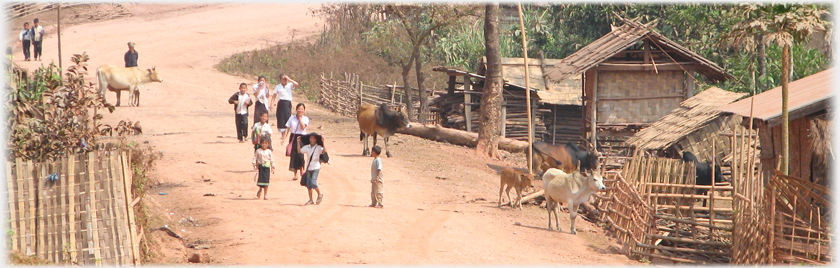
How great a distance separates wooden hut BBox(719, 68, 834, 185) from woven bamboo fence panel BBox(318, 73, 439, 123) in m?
14.1

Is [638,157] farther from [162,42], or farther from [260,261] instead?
[162,42]

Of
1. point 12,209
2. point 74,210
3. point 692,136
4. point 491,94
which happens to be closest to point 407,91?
point 491,94

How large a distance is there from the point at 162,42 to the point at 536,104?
696 inches

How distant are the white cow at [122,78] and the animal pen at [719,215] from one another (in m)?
13.6

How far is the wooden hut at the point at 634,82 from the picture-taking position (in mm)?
21328

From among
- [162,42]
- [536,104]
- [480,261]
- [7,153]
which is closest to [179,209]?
[7,153]

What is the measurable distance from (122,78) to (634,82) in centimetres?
1295

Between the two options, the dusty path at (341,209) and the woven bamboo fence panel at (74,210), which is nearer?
the woven bamboo fence panel at (74,210)

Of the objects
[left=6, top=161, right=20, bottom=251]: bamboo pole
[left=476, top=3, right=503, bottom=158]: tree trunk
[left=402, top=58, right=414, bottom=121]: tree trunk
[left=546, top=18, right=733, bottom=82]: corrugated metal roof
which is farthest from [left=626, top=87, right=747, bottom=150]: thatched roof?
[left=6, top=161, right=20, bottom=251]: bamboo pole

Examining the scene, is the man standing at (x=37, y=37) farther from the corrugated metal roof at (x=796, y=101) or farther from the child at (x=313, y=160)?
the corrugated metal roof at (x=796, y=101)

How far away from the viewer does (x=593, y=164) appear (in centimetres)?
1855

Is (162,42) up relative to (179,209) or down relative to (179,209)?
up

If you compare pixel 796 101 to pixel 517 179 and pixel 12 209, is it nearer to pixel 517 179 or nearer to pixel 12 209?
pixel 517 179

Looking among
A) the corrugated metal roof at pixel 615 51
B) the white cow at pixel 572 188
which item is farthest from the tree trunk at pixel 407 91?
the white cow at pixel 572 188
